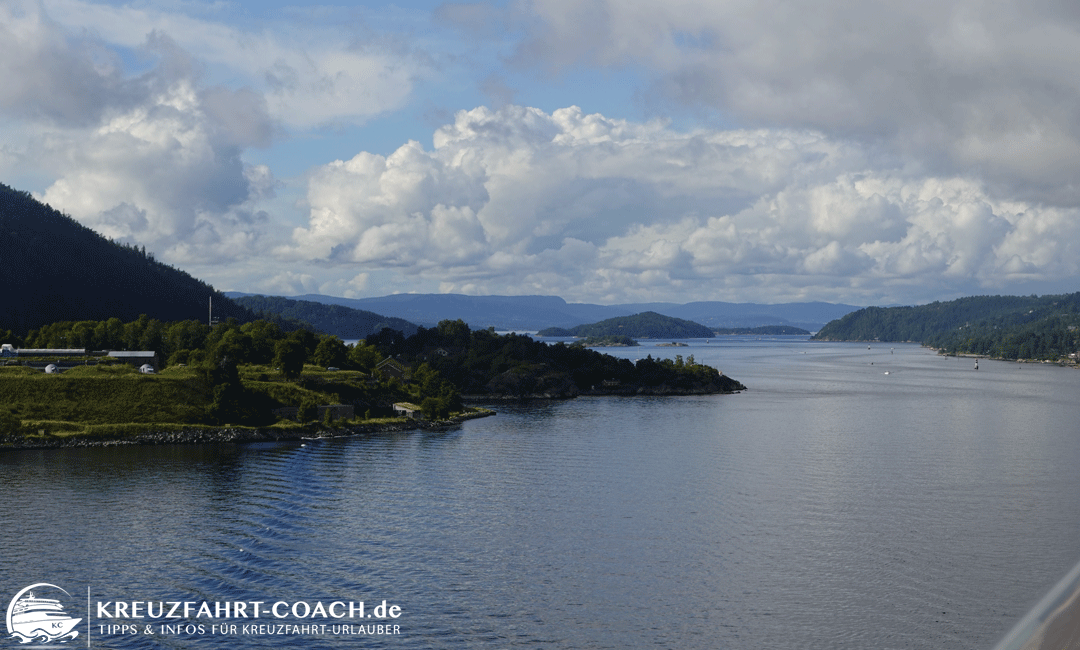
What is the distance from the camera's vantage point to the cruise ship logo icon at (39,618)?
31625 mm

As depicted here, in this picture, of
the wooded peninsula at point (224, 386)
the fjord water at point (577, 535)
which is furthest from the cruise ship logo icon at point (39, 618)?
the wooded peninsula at point (224, 386)

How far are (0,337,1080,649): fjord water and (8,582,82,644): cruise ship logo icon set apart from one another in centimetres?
120

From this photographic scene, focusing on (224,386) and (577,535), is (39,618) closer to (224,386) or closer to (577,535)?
(577,535)

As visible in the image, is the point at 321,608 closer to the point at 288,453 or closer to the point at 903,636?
the point at 903,636

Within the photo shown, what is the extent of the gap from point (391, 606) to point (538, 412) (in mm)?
90838

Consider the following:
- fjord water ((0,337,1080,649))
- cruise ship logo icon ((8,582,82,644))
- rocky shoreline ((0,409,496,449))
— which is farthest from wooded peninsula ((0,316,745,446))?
cruise ship logo icon ((8,582,82,644))

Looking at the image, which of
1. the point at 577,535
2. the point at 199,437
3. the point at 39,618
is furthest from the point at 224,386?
the point at 39,618

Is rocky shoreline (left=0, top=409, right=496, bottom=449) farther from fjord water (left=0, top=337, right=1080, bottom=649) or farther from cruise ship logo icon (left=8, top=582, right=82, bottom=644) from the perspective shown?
cruise ship logo icon (left=8, top=582, right=82, bottom=644)

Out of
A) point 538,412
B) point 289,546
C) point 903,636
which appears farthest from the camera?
point 538,412

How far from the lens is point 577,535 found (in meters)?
46.9

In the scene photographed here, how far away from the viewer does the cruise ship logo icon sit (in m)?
31.6

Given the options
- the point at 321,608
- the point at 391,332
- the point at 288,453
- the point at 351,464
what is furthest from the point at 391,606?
the point at 391,332

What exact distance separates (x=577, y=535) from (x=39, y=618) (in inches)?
1039

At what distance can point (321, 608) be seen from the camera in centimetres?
3400
